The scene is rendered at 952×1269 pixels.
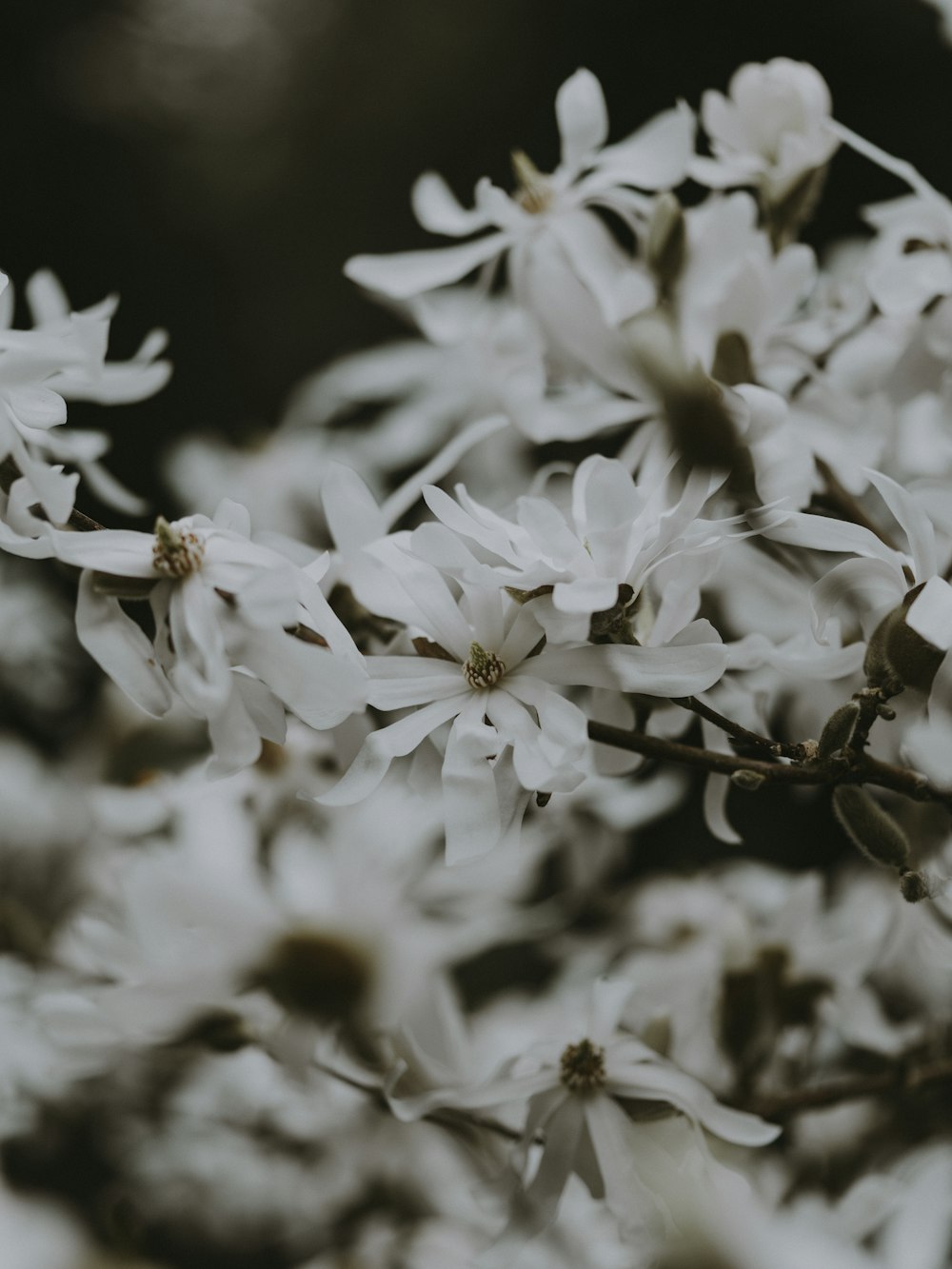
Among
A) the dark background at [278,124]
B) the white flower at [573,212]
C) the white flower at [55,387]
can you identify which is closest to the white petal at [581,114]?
the white flower at [573,212]

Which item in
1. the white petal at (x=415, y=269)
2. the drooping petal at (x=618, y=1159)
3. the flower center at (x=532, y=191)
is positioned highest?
the flower center at (x=532, y=191)

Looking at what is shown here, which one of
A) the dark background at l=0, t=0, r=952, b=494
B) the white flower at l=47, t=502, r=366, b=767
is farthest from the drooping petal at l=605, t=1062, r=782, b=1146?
the dark background at l=0, t=0, r=952, b=494

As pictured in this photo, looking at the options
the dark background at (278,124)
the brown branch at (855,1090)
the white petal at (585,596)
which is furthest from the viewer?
the dark background at (278,124)

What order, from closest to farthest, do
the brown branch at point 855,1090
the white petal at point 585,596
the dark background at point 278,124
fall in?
the white petal at point 585,596, the brown branch at point 855,1090, the dark background at point 278,124

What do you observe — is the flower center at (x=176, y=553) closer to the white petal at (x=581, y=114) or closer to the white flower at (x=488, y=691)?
Result: the white flower at (x=488, y=691)

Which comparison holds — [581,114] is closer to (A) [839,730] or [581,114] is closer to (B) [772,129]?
(B) [772,129]

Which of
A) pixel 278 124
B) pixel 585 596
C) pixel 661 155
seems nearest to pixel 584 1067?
pixel 585 596

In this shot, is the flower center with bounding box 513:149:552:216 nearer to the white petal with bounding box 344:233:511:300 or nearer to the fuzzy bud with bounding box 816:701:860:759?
the white petal with bounding box 344:233:511:300
